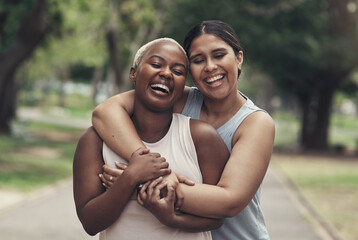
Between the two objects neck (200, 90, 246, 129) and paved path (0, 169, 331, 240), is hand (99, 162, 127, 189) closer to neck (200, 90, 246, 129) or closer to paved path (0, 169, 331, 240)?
neck (200, 90, 246, 129)

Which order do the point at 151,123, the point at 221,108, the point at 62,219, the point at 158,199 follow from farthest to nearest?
the point at 62,219 < the point at 221,108 < the point at 151,123 < the point at 158,199

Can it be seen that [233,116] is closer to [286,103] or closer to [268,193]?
[268,193]

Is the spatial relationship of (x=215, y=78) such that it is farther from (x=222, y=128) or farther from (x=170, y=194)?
(x=170, y=194)

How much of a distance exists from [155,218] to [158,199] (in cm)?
16

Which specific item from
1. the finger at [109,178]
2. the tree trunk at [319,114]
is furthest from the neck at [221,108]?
the tree trunk at [319,114]

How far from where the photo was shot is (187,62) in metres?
2.45

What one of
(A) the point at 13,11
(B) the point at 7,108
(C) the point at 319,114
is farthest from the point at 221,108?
(B) the point at 7,108

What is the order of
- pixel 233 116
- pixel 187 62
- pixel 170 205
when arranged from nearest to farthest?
pixel 170 205 → pixel 187 62 → pixel 233 116

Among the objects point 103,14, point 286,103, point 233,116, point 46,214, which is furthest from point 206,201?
point 286,103

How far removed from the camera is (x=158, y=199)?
2.19 metres

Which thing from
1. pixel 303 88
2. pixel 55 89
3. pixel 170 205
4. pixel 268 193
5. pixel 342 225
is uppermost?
pixel 170 205

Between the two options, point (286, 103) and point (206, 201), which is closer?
point (206, 201)

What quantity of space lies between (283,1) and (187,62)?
2101 centimetres

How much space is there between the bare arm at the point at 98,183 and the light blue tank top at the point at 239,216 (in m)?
0.43
